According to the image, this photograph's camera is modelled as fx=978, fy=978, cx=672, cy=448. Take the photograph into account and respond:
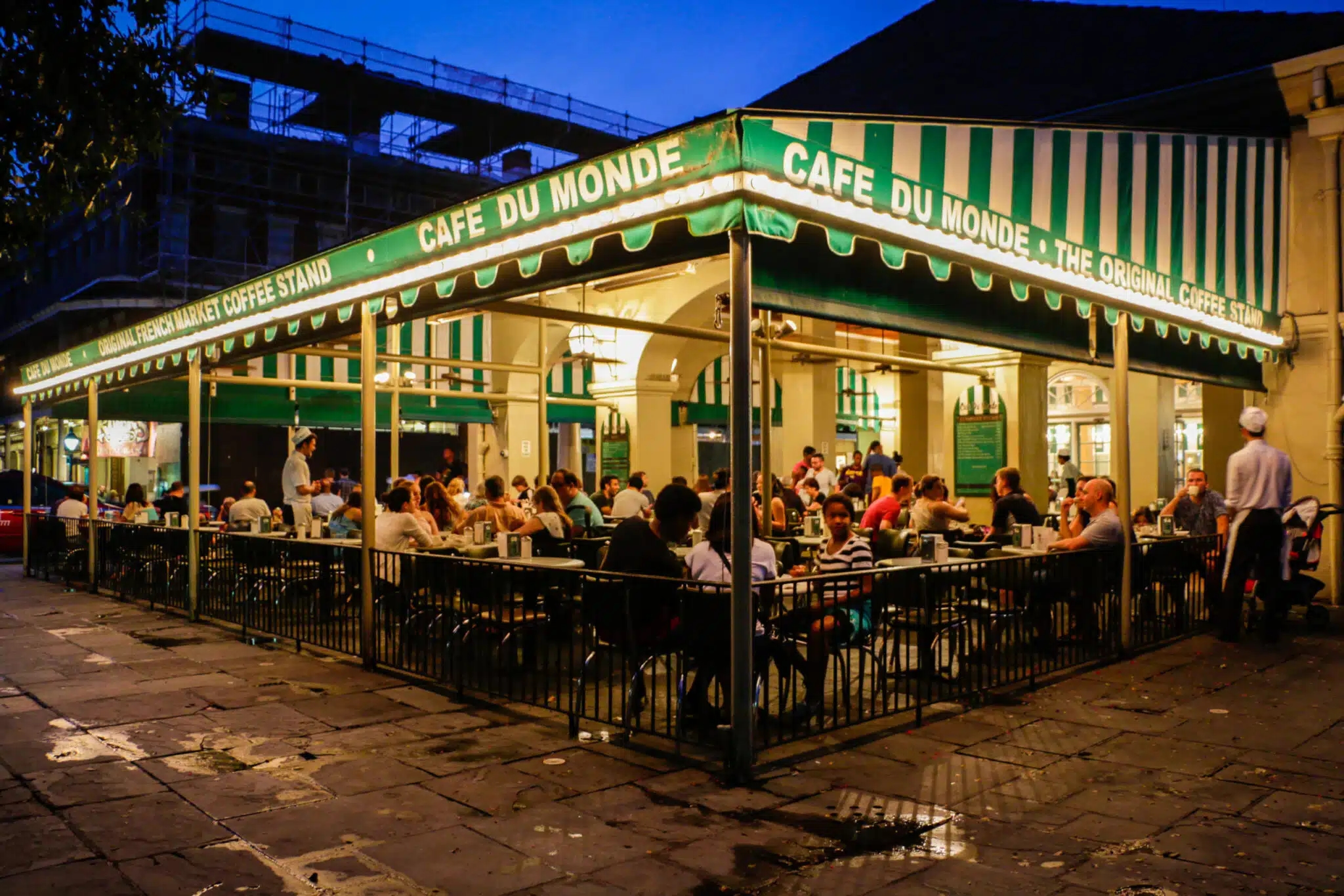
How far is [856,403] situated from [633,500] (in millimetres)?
19040

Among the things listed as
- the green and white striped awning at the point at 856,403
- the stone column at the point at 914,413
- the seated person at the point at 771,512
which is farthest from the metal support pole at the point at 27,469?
the green and white striped awning at the point at 856,403

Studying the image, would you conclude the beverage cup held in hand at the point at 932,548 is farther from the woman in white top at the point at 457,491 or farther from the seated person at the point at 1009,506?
the woman in white top at the point at 457,491

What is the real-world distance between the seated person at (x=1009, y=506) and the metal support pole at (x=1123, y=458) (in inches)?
49.6

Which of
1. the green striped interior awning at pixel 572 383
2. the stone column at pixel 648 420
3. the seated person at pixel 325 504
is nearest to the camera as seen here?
the seated person at pixel 325 504

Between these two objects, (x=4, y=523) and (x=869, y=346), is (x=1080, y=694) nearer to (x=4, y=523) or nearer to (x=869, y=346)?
(x=869, y=346)

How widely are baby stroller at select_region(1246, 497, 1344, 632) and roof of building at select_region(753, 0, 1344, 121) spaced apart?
5.04 m

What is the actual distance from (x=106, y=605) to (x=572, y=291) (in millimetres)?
7485

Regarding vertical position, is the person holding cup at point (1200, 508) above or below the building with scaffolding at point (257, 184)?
below

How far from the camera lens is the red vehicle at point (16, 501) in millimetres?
19797

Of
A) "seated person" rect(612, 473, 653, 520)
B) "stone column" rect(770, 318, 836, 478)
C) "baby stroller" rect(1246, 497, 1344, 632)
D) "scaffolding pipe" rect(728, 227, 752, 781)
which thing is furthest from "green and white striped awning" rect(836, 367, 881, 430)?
"scaffolding pipe" rect(728, 227, 752, 781)

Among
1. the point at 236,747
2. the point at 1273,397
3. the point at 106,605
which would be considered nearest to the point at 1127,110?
the point at 1273,397

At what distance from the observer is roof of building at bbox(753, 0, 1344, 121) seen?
Answer: 11.8 metres

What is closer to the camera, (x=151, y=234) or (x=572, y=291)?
(x=572, y=291)

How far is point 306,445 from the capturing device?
12492 mm
